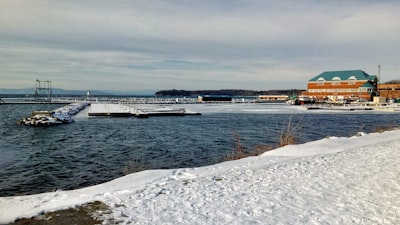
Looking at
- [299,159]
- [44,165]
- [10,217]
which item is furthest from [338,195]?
[44,165]

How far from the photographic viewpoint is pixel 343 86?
96.4 metres

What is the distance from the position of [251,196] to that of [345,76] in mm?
100043

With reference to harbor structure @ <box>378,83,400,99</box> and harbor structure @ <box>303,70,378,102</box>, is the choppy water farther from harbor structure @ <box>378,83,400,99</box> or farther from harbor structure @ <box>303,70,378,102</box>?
harbor structure @ <box>378,83,400,99</box>

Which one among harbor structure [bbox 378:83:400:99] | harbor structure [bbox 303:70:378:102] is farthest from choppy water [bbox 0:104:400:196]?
harbor structure [bbox 378:83:400:99]

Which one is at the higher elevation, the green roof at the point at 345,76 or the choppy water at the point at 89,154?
the green roof at the point at 345,76

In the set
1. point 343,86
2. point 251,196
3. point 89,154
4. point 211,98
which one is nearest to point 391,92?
point 343,86

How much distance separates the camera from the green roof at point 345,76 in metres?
94.4

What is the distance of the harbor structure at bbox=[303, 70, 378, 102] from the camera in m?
90.3

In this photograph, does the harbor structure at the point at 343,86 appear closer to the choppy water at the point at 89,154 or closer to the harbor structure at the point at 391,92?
the harbor structure at the point at 391,92

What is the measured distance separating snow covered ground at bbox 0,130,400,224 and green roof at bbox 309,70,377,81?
309 feet

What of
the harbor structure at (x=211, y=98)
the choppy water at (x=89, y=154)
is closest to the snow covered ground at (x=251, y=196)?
the choppy water at (x=89, y=154)

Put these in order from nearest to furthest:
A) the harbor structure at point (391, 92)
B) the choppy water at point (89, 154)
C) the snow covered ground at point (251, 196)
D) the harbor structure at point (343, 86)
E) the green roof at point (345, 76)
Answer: the snow covered ground at point (251, 196) < the choppy water at point (89, 154) < the harbor structure at point (343, 86) < the harbor structure at point (391, 92) < the green roof at point (345, 76)

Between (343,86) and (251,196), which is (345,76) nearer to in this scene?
(343,86)

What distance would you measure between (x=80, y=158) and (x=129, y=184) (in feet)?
26.8
